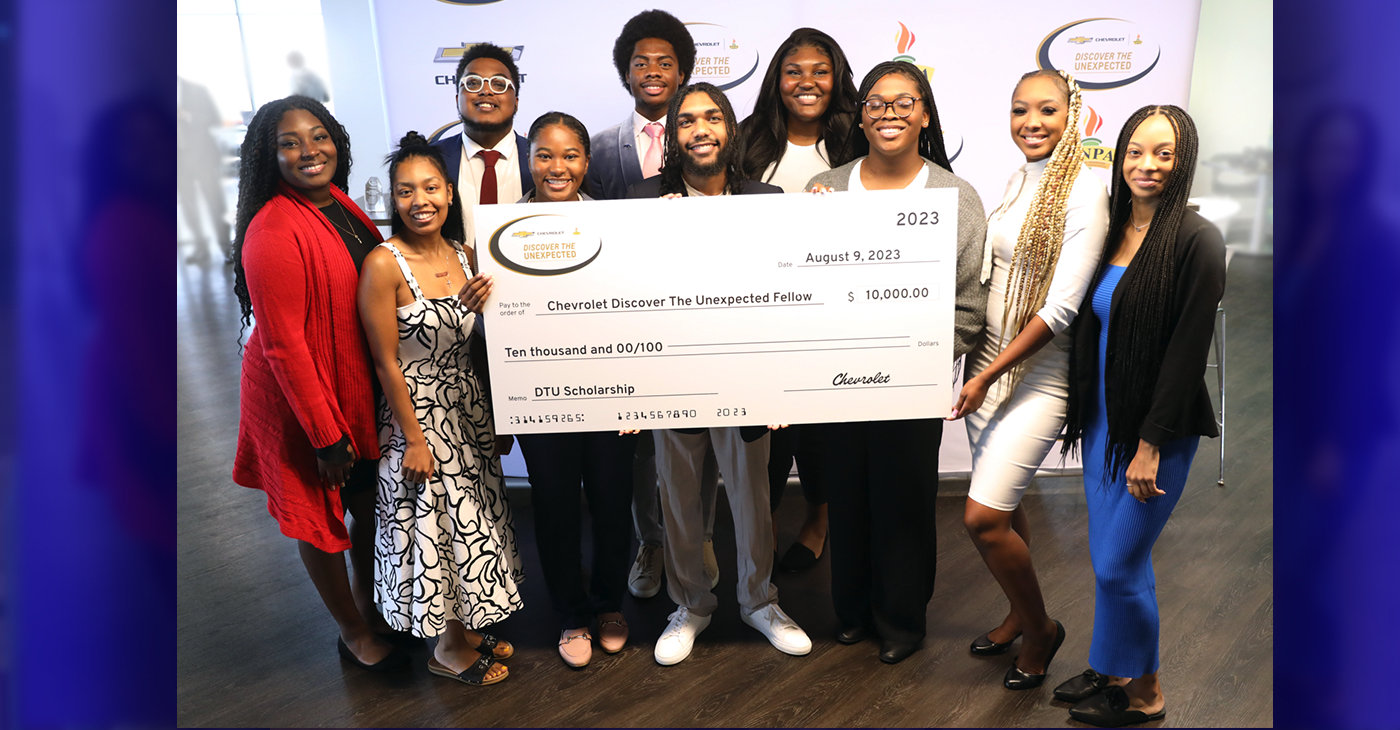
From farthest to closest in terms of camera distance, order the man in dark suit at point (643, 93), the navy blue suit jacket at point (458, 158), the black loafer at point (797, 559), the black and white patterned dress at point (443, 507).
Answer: the black loafer at point (797, 559)
the man in dark suit at point (643, 93)
the navy blue suit jacket at point (458, 158)
the black and white patterned dress at point (443, 507)

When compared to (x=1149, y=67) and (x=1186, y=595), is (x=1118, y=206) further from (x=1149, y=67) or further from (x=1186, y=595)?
(x=1149, y=67)

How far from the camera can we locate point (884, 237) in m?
2.24

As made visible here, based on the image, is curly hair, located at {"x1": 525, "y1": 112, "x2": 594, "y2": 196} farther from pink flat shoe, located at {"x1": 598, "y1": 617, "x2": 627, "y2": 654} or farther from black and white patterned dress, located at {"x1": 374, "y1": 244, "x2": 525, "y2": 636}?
pink flat shoe, located at {"x1": 598, "y1": 617, "x2": 627, "y2": 654}

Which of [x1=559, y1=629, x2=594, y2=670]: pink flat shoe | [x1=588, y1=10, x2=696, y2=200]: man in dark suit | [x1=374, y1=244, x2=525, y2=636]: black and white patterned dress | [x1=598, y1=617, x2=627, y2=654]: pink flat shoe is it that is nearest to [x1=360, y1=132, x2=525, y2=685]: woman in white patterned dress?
[x1=374, y1=244, x2=525, y2=636]: black and white patterned dress

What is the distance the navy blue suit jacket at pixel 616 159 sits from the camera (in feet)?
10.2

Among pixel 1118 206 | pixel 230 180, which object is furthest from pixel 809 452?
pixel 230 180

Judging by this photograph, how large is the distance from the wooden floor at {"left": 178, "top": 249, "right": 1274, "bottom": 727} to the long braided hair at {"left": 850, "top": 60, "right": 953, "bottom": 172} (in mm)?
1546

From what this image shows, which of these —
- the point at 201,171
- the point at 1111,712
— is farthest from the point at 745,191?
the point at 201,171

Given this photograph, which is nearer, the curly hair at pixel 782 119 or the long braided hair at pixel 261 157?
the long braided hair at pixel 261 157

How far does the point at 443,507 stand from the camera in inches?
94.2

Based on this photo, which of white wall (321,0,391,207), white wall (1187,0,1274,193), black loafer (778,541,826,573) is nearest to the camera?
black loafer (778,541,826,573)

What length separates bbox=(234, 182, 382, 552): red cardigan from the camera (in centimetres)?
214

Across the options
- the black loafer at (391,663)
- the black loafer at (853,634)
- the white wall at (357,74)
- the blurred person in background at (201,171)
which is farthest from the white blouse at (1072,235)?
the blurred person in background at (201,171)

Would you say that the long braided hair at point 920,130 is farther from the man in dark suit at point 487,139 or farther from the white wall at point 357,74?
the white wall at point 357,74
